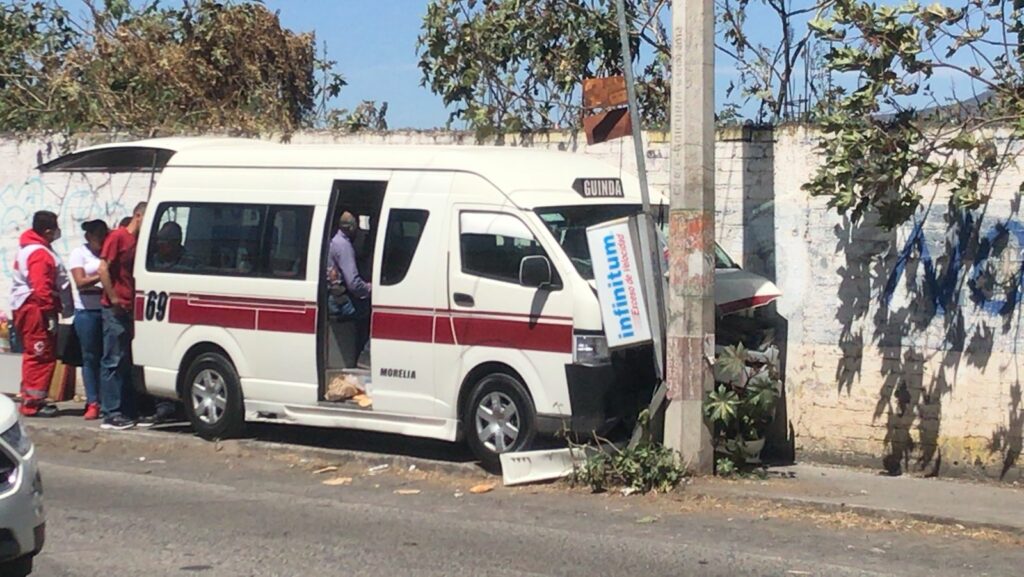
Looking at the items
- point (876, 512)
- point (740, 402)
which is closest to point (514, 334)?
point (740, 402)

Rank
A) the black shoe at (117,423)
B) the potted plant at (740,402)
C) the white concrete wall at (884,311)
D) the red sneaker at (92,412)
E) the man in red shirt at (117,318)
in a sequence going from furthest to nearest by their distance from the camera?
1. the red sneaker at (92,412)
2. the black shoe at (117,423)
3. the man in red shirt at (117,318)
4. the white concrete wall at (884,311)
5. the potted plant at (740,402)

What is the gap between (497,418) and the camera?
1050 centimetres

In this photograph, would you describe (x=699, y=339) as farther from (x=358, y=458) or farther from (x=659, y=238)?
(x=358, y=458)

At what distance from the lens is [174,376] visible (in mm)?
12219

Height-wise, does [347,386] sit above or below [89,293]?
below

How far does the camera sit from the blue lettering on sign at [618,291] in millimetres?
9961

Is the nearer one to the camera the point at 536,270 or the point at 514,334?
the point at 536,270

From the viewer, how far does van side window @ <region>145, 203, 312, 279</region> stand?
11516 millimetres

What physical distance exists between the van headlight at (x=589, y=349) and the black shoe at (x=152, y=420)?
4.83 meters

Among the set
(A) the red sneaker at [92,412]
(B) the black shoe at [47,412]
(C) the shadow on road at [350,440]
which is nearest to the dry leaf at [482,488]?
(C) the shadow on road at [350,440]

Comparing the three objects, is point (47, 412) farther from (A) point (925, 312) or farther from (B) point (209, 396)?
(A) point (925, 312)

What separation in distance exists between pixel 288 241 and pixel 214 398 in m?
1.66

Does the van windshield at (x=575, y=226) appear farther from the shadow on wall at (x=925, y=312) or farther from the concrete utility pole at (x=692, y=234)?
the shadow on wall at (x=925, y=312)

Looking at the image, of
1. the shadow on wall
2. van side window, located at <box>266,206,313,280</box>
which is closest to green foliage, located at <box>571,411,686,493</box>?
the shadow on wall
